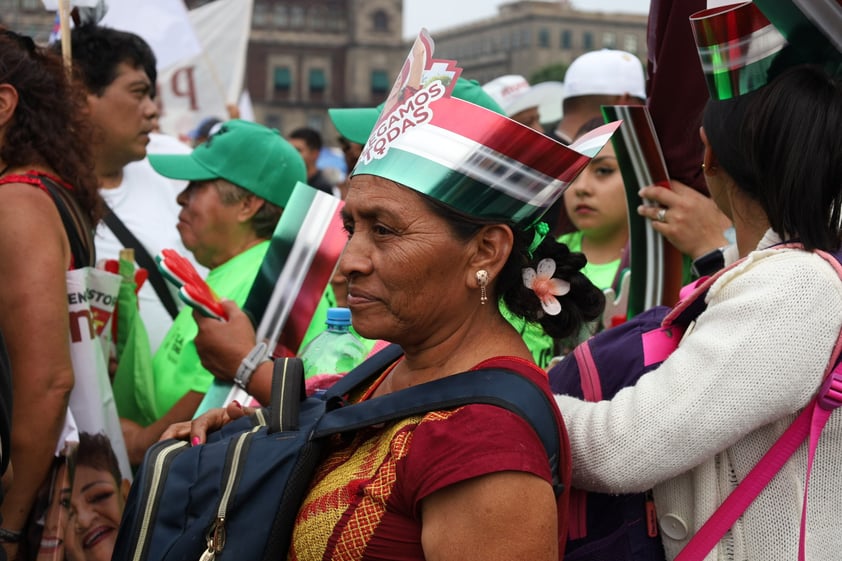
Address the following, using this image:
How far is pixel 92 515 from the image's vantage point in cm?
315

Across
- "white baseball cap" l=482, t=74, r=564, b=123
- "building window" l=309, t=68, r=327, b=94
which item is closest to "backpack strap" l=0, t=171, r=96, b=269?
"white baseball cap" l=482, t=74, r=564, b=123

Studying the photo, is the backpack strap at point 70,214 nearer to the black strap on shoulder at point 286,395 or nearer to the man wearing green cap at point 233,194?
the man wearing green cap at point 233,194

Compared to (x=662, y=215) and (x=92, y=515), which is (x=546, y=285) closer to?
(x=662, y=215)

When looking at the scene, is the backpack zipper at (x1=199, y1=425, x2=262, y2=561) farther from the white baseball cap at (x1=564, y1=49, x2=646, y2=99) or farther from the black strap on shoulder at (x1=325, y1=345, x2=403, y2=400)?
the white baseball cap at (x1=564, y1=49, x2=646, y2=99)

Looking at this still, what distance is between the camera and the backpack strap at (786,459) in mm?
1936

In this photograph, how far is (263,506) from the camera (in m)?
1.95

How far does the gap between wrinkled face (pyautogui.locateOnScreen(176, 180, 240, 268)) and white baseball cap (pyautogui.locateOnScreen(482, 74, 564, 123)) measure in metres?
3.34

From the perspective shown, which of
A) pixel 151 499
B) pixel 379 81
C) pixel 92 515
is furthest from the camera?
pixel 379 81

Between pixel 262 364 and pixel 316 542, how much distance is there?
4.29 feet

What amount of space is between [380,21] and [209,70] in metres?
81.6

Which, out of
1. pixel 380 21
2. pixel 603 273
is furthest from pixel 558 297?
pixel 380 21

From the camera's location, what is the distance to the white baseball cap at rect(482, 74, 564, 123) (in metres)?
7.46

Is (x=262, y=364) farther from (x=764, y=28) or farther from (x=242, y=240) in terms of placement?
(x=764, y=28)

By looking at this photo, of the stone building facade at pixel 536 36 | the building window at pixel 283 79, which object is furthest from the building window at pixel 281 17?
the stone building facade at pixel 536 36
